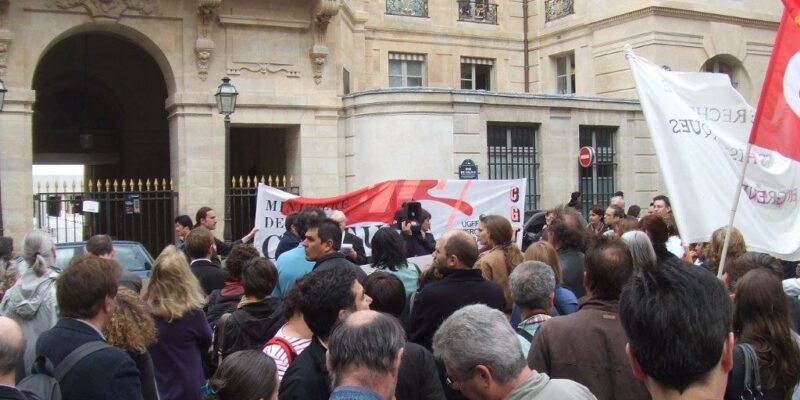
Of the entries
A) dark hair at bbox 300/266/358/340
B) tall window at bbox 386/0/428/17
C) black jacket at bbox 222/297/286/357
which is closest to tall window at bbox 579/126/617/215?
tall window at bbox 386/0/428/17

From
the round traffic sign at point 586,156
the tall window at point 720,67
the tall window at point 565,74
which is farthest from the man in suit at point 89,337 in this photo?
the tall window at point 565,74

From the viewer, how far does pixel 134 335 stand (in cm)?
432

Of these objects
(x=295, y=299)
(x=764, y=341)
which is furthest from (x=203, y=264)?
(x=764, y=341)

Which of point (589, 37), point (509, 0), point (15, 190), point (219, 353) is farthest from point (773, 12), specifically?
point (219, 353)

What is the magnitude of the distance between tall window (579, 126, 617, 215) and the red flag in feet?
42.7

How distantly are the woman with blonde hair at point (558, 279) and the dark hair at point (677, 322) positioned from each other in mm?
3151

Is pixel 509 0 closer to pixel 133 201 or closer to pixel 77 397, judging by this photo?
pixel 133 201

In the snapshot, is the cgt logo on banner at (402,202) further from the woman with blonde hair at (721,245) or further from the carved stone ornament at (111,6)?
the carved stone ornament at (111,6)

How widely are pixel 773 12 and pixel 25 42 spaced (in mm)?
18728

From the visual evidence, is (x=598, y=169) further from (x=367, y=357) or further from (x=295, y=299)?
(x=367, y=357)

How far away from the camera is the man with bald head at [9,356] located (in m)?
3.37

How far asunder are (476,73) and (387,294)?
809 inches

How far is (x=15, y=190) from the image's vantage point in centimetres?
1614

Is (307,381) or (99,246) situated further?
(99,246)
